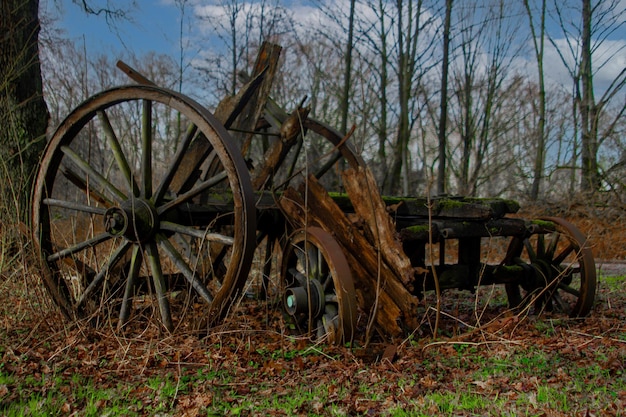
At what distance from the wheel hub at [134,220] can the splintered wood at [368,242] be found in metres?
1.07

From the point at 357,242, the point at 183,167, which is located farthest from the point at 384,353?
the point at 183,167

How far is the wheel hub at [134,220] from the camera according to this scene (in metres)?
4.61

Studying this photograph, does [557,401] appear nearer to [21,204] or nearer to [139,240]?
[139,240]

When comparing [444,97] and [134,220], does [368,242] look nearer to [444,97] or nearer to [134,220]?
[134,220]

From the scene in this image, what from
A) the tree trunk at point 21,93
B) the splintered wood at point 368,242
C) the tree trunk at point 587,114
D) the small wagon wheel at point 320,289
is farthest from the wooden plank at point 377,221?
the tree trunk at point 587,114

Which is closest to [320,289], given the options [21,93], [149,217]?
[149,217]

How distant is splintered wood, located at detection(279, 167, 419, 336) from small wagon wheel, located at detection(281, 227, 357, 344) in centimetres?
18

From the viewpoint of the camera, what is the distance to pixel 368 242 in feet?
15.3

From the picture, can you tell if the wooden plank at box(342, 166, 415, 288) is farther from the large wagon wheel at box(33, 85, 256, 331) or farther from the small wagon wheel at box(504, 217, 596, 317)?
the small wagon wheel at box(504, 217, 596, 317)

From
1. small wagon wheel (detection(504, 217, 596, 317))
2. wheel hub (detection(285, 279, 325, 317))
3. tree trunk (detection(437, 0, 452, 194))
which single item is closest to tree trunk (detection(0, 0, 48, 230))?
wheel hub (detection(285, 279, 325, 317))

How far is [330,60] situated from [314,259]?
60.4 ft

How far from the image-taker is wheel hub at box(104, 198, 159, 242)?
181 inches

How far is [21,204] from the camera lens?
22.6 feet

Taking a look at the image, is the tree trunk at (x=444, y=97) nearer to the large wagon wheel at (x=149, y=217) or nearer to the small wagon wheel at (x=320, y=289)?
the large wagon wheel at (x=149, y=217)
